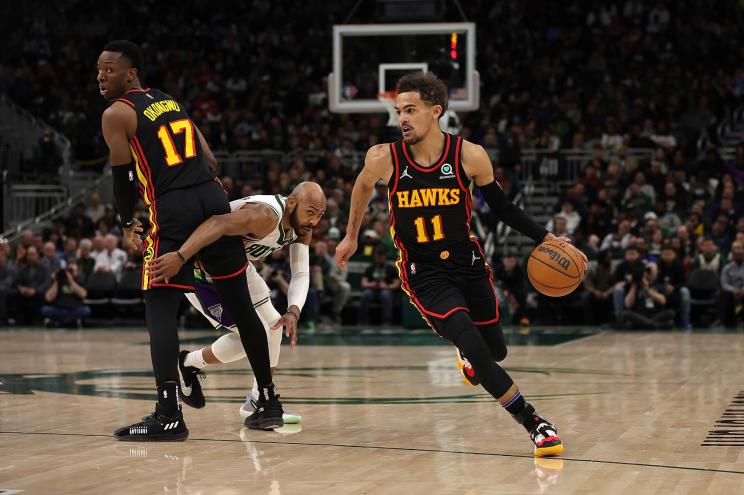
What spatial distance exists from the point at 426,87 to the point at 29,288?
42.1 ft

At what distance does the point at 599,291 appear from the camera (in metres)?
16.5

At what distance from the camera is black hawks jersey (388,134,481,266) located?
5.96 m

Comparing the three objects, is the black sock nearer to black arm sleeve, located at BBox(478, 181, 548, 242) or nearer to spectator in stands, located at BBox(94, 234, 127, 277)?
black arm sleeve, located at BBox(478, 181, 548, 242)

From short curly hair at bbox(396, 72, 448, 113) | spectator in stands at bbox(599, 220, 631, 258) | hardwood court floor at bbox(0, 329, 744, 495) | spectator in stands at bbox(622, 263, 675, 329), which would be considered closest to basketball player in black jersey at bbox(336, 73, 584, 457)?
short curly hair at bbox(396, 72, 448, 113)

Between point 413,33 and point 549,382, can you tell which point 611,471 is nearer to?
point 549,382

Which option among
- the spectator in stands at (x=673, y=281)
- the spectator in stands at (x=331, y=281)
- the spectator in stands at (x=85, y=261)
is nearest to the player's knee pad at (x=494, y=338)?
the spectator in stands at (x=673, y=281)

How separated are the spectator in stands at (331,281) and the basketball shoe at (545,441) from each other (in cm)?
1180

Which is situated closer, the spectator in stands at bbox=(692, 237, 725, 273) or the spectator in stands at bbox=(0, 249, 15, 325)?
the spectator in stands at bbox=(692, 237, 725, 273)

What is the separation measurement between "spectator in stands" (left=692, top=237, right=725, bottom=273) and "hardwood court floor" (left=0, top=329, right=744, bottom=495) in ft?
17.7

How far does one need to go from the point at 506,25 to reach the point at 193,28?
24.2 ft

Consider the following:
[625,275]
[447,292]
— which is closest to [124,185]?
[447,292]

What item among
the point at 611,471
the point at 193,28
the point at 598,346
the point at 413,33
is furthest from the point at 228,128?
the point at 611,471

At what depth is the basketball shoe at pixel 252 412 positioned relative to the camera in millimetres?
6445

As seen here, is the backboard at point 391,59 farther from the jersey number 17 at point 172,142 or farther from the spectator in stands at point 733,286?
the jersey number 17 at point 172,142
